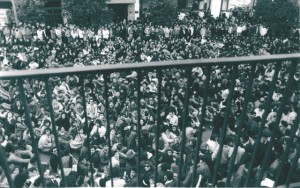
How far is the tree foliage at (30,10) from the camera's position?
23938 millimetres

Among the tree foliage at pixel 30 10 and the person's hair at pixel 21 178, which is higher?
the tree foliage at pixel 30 10

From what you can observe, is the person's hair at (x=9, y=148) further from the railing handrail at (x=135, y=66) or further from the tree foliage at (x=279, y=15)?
the tree foliage at (x=279, y=15)

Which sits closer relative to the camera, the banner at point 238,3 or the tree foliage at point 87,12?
the tree foliage at point 87,12

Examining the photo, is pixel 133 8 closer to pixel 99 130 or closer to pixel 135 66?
pixel 99 130

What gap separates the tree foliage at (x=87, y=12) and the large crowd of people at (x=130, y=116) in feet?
4.78

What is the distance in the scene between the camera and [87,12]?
23.4m

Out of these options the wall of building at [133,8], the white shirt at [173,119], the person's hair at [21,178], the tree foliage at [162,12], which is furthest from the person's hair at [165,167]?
the wall of building at [133,8]

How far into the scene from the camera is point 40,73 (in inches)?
69.3

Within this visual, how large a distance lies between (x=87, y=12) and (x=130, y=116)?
16172 mm

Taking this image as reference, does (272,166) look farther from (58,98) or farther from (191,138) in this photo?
(58,98)

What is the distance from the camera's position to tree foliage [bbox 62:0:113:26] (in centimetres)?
2348

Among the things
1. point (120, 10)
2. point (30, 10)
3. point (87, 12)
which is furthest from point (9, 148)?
point (120, 10)

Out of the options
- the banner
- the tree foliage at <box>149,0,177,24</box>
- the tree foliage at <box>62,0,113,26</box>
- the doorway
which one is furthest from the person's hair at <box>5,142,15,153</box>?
the banner

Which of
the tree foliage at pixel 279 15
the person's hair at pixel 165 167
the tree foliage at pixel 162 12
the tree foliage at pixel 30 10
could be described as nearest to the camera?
the person's hair at pixel 165 167
